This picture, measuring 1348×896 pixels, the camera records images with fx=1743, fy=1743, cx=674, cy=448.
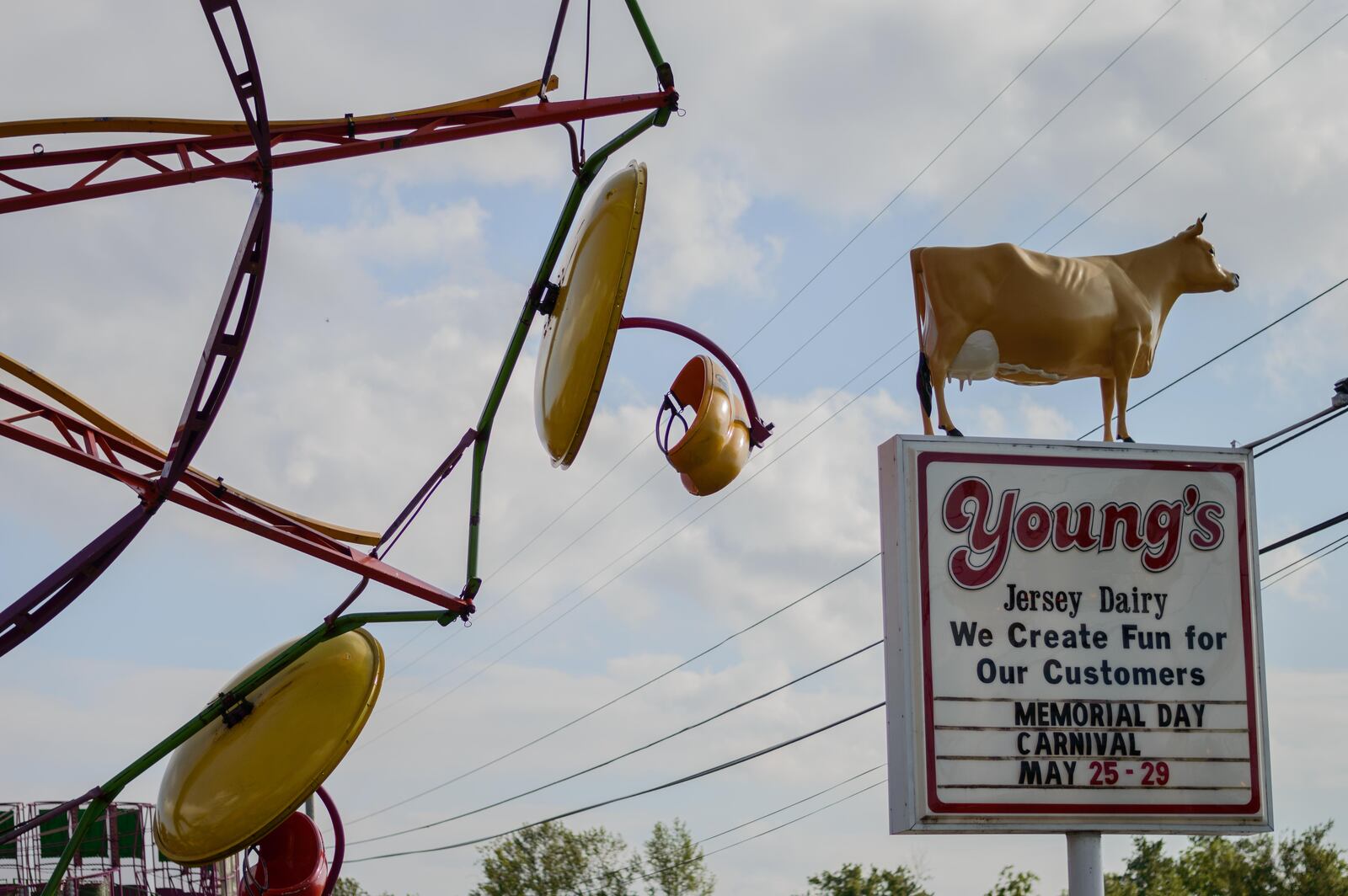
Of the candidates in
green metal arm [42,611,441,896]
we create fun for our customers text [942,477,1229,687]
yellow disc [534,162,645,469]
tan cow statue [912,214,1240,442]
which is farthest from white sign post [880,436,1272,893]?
green metal arm [42,611,441,896]

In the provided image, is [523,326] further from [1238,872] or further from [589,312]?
[1238,872]

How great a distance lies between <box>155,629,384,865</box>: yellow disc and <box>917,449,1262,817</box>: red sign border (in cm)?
442

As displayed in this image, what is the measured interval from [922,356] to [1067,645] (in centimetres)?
254

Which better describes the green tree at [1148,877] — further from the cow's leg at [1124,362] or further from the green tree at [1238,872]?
the cow's leg at [1124,362]

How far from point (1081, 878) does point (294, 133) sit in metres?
7.25

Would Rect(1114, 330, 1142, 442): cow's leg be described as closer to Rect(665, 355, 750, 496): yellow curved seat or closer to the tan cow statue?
the tan cow statue

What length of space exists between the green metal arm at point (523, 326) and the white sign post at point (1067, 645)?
2.93 meters

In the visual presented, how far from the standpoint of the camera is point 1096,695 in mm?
11539

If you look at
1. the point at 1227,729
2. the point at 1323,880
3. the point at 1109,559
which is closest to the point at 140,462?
the point at 1109,559

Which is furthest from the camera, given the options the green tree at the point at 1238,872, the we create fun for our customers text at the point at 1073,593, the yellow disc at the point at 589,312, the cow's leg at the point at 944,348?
the green tree at the point at 1238,872

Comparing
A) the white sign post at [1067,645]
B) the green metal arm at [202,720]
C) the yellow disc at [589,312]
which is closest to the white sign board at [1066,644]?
the white sign post at [1067,645]

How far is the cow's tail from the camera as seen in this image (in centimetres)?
1259

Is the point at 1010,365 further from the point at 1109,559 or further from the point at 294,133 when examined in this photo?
the point at 294,133

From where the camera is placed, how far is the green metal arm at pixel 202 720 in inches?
515
